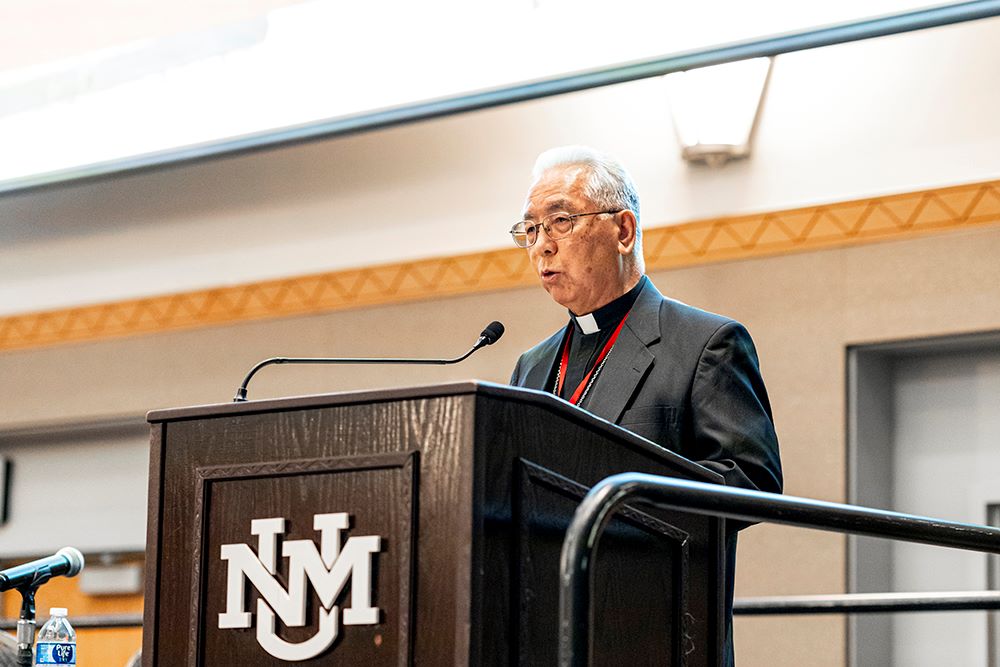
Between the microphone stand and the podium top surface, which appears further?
the microphone stand

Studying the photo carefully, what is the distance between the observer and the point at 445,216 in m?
6.02

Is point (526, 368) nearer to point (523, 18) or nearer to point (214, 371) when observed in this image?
point (523, 18)

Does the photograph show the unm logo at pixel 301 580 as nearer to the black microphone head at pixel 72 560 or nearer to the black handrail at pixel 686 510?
the black handrail at pixel 686 510

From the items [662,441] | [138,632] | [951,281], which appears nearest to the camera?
[662,441]

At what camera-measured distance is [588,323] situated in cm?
299

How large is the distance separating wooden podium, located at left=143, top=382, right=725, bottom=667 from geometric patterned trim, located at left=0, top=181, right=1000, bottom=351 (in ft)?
10.4

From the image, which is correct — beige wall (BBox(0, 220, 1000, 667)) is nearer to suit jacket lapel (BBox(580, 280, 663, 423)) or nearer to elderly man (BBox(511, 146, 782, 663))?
elderly man (BBox(511, 146, 782, 663))

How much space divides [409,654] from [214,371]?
16.0 feet

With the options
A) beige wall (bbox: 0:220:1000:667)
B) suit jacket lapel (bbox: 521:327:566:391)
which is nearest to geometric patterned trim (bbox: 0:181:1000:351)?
beige wall (bbox: 0:220:1000:667)

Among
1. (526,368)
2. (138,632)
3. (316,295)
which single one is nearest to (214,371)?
(316,295)

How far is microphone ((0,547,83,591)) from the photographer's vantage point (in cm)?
287

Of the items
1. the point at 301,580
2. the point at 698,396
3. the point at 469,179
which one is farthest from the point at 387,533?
the point at 469,179

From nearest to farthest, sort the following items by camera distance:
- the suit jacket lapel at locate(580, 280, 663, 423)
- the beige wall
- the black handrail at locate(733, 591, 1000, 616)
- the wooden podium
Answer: the wooden podium, the suit jacket lapel at locate(580, 280, 663, 423), the black handrail at locate(733, 591, 1000, 616), the beige wall

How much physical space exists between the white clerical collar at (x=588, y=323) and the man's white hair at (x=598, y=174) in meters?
0.18
